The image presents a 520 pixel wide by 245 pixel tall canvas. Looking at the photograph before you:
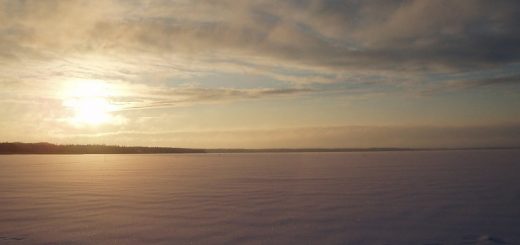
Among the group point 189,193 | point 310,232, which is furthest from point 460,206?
point 189,193

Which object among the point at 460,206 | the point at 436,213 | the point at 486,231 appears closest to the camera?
the point at 486,231

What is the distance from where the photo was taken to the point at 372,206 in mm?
7328

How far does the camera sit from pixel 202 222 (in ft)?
20.0

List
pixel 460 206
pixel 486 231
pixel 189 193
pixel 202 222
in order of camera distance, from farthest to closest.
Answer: pixel 189 193, pixel 460 206, pixel 202 222, pixel 486 231

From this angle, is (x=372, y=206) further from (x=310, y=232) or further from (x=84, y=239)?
(x=84, y=239)

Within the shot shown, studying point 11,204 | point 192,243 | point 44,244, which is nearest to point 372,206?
point 192,243

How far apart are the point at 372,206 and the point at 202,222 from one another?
312cm

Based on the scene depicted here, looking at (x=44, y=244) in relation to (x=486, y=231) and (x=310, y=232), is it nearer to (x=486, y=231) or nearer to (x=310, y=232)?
(x=310, y=232)

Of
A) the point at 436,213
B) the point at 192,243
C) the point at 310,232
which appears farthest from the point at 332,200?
the point at 192,243

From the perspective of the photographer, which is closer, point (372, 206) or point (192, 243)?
point (192, 243)

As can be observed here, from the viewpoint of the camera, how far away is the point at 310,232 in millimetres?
5395

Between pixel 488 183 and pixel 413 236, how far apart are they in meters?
6.72

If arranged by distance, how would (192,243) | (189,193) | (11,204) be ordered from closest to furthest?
(192,243) < (11,204) < (189,193)

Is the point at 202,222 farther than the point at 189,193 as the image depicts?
No
